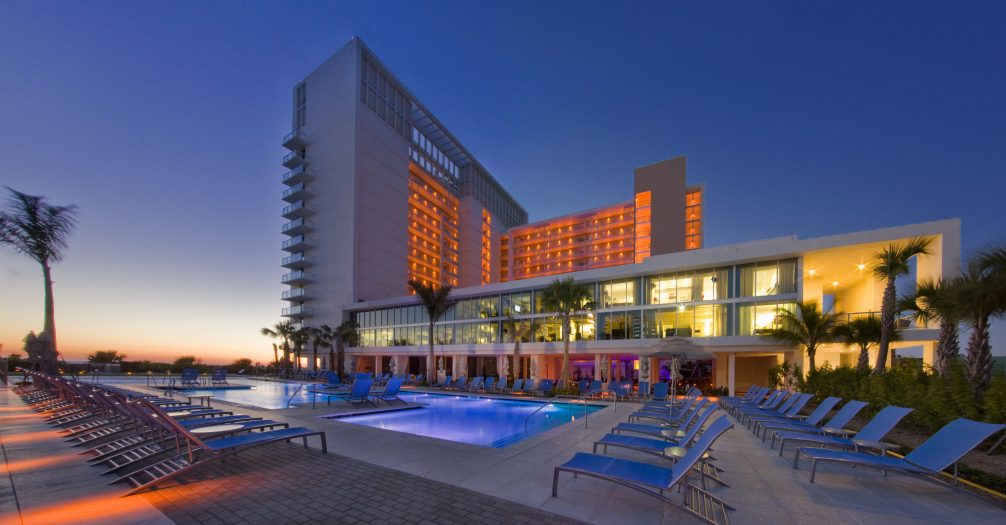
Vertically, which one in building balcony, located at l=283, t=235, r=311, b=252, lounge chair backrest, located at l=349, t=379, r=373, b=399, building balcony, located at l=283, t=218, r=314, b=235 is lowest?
lounge chair backrest, located at l=349, t=379, r=373, b=399

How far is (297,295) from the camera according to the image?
154 ft

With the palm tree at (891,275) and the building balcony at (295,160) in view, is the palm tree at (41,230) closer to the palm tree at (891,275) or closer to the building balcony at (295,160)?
the palm tree at (891,275)

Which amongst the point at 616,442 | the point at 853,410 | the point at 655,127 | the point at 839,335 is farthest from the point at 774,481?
the point at 655,127

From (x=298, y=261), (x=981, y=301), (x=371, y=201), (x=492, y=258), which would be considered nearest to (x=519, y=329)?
(x=981, y=301)

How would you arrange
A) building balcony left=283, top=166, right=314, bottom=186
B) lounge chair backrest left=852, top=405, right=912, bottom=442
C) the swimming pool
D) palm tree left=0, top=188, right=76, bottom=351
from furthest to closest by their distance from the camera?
building balcony left=283, top=166, right=314, bottom=186, palm tree left=0, top=188, right=76, bottom=351, the swimming pool, lounge chair backrest left=852, top=405, right=912, bottom=442

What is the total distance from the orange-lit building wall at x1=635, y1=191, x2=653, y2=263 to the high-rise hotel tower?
140 millimetres

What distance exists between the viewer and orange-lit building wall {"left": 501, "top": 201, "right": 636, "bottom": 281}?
62.5 metres

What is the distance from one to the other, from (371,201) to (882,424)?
4773 centimetres

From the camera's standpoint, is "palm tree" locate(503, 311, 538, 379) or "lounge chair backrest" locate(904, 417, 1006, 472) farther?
"palm tree" locate(503, 311, 538, 379)

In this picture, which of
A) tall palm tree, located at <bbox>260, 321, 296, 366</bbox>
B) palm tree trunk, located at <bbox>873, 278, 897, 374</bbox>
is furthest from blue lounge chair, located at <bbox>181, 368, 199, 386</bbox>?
palm tree trunk, located at <bbox>873, 278, 897, 374</bbox>

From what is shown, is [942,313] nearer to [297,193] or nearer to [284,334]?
[284,334]

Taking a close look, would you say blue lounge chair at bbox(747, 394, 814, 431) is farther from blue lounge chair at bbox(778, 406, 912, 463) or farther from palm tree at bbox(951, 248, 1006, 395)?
palm tree at bbox(951, 248, 1006, 395)

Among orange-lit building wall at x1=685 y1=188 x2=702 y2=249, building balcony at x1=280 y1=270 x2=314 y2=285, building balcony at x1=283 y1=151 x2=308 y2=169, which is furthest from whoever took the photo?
orange-lit building wall at x1=685 y1=188 x2=702 y2=249

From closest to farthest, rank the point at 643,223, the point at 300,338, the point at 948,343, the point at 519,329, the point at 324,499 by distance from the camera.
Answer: the point at 324,499, the point at 948,343, the point at 519,329, the point at 300,338, the point at 643,223
